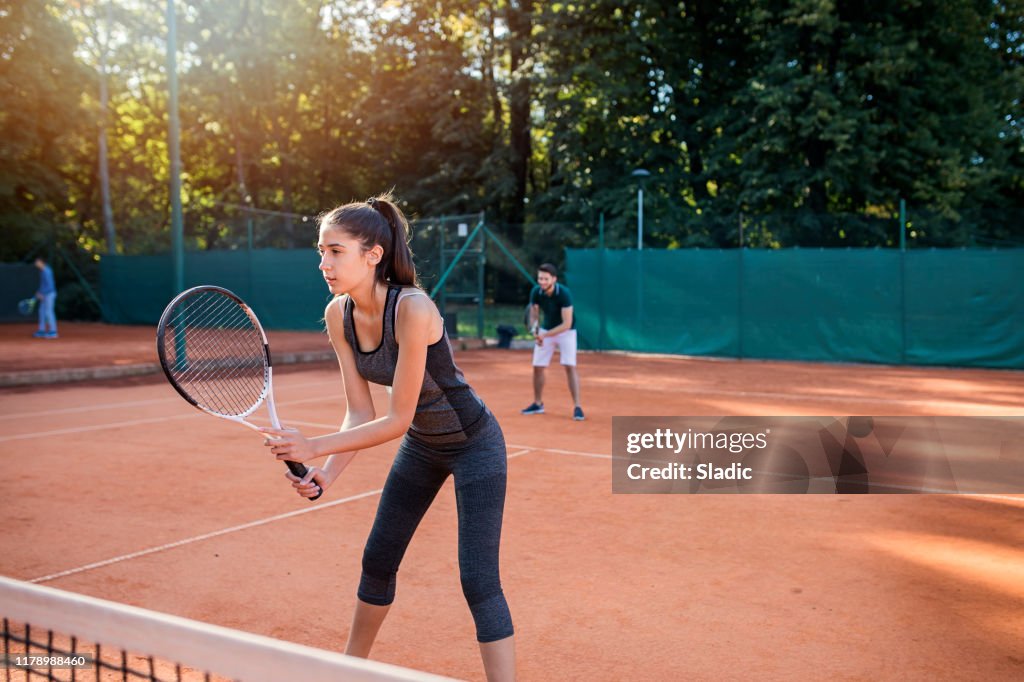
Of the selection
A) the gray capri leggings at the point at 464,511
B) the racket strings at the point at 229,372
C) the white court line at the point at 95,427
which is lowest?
the white court line at the point at 95,427

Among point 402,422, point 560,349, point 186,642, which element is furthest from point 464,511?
point 560,349

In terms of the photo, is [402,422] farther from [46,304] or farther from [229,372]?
[46,304]

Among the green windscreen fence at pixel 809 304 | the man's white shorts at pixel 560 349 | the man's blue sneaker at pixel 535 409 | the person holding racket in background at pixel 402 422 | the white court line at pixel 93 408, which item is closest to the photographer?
the person holding racket in background at pixel 402 422

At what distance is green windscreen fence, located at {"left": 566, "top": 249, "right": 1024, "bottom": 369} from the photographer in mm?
16359

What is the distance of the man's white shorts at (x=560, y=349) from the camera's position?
35.0ft

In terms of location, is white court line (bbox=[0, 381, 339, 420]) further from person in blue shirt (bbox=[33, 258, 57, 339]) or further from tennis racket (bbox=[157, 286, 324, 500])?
person in blue shirt (bbox=[33, 258, 57, 339])

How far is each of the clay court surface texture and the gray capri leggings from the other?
2.50ft

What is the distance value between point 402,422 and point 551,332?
7.67m

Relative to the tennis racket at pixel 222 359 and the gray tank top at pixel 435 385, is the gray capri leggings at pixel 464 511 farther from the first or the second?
the tennis racket at pixel 222 359

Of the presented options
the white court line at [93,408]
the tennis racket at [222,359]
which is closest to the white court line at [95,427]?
the white court line at [93,408]

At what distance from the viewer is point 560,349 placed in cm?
1074

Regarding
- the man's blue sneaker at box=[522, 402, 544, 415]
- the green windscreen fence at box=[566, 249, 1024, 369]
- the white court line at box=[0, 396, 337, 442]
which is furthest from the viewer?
the green windscreen fence at box=[566, 249, 1024, 369]
